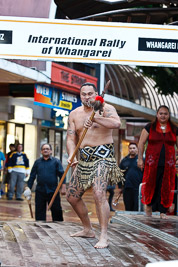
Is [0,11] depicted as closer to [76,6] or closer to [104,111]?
[76,6]

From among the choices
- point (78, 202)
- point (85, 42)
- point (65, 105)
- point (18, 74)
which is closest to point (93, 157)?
point (78, 202)

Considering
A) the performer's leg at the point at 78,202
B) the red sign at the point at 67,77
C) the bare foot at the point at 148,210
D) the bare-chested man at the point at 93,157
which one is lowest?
the bare foot at the point at 148,210

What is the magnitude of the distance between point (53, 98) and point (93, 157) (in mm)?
16285

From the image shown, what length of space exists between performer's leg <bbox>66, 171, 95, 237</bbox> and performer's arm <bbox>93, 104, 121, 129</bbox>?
0.82 m

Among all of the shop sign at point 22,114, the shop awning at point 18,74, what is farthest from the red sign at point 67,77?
the shop sign at point 22,114

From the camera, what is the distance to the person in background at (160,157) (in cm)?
966

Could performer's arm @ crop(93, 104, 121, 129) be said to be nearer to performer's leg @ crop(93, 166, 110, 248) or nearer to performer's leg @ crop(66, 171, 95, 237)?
performer's leg @ crop(93, 166, 110, 248)

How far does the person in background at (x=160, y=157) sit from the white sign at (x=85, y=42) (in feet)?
8.12

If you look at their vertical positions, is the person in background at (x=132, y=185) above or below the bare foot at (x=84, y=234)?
above

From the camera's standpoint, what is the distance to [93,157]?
23.5ft

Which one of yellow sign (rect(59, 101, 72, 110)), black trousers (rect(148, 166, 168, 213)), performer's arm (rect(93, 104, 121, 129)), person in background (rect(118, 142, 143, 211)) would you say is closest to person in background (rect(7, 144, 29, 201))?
yellow sign (rect(59, 101, 72, 110))

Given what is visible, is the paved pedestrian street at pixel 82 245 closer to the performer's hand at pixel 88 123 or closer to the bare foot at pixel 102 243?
the bare foot at pixel 102 243

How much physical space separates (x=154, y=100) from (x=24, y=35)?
1062 inches

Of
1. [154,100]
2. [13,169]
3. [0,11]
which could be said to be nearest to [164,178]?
[0,11]
